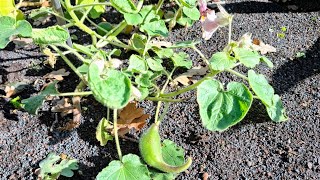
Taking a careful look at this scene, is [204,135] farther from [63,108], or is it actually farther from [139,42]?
[63,108]

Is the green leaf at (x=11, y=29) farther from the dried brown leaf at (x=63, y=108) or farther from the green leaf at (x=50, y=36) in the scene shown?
the dried brown leaf at (x=63, y=108)

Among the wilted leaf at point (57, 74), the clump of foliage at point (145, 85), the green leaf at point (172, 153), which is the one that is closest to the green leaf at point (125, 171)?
the clump of foliage at point (145, 85)

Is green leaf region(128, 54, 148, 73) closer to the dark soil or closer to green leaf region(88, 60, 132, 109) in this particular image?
green leaf region(88, 60, 132, 109)

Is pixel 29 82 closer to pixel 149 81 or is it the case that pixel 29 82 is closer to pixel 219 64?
pixel 149 81

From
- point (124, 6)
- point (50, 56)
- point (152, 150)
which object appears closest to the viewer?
point (124, 6)

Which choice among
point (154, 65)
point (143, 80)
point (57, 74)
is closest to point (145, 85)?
point (143, 80)

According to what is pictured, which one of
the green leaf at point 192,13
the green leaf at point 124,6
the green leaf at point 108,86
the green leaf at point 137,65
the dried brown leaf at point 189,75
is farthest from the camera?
the dried brown leaf at point 189,75


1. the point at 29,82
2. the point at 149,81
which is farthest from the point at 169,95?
the point at 29,82
